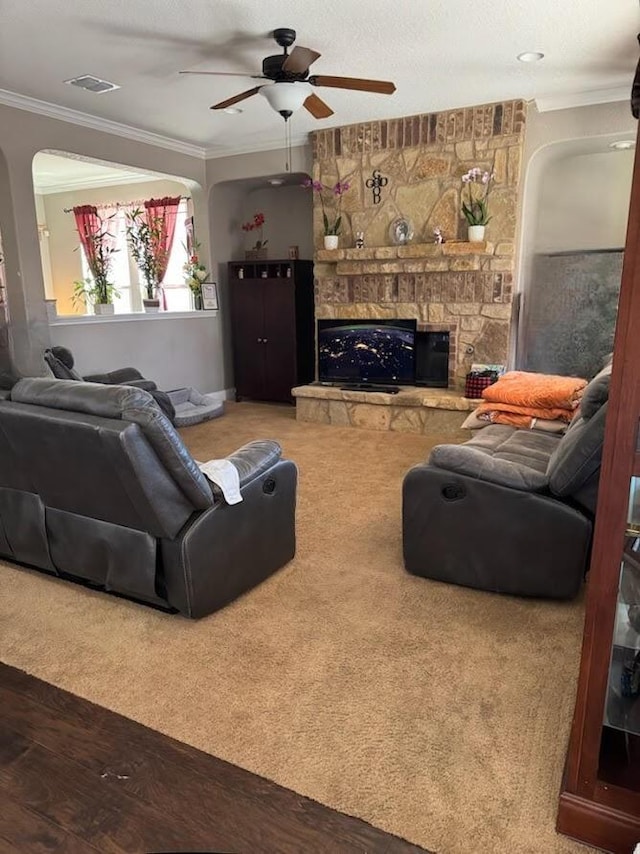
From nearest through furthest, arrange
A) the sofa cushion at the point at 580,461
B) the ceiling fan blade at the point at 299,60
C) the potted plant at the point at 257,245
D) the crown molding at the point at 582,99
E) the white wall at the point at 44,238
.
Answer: the sofa cushion at the point at 580,461 → the ceiling fan blade at the point at 299,60 → the crown molding at the point at 582,99 → the potted plant at the point at 257,245 → the white wall at the point at 44,238

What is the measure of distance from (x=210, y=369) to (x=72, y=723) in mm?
5379

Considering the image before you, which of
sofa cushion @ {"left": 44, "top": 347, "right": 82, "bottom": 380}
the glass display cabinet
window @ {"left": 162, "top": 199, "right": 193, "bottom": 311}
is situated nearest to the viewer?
the glass display cabinet

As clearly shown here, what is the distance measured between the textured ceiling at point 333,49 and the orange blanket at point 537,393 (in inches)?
83.5

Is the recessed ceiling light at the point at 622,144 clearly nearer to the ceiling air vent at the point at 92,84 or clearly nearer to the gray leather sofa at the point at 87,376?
the ceiling air vent at the point at 92,84

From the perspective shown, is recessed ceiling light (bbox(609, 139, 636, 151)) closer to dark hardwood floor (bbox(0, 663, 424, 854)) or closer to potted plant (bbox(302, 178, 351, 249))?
potted plant (bbox(302, 178, 351, 249))

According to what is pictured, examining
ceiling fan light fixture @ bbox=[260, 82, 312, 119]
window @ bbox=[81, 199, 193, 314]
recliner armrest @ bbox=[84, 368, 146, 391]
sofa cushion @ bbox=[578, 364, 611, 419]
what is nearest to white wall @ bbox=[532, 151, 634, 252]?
ceiling fan light fixture @ bbox=[260, 82, 312, 119]

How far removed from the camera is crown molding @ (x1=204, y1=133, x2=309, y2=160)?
6004 mm

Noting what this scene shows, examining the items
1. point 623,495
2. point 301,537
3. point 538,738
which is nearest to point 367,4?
point 301,537

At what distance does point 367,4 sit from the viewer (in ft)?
10.5

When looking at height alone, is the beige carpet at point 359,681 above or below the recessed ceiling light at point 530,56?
below

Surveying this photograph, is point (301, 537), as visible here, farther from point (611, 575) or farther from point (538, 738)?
point (611, 575)

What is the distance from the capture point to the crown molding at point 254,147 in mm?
6004

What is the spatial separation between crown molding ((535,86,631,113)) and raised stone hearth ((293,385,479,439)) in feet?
8.13

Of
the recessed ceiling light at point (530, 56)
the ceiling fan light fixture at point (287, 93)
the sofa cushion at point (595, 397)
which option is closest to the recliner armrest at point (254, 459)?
the sofa cushion at point (595, 397)
